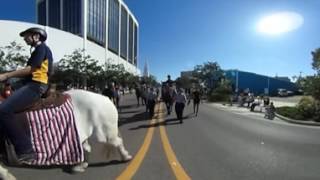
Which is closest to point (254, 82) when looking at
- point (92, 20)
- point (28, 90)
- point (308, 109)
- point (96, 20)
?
point (96, 20)

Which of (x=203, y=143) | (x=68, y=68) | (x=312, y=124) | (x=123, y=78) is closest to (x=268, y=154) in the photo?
(x=203, y=143)

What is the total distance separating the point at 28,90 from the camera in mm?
5879

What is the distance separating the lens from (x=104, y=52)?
103m

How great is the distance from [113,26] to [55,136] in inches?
4821

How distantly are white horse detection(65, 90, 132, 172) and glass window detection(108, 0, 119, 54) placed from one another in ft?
363

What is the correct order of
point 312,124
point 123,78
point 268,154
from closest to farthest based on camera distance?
point 268,154 → point 312,124 → point 123,78

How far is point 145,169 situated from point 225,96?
52235 mm

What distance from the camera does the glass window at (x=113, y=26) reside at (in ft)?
397

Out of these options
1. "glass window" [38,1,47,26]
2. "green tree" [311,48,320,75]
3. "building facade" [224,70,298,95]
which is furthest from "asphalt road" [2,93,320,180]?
"glass window" [38,1,47,26]

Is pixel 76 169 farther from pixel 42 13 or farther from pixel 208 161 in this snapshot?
pixel 42 13

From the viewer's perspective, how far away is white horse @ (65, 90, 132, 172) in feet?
21.9

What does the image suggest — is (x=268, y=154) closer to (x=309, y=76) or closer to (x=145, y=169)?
(x=145, y=169)

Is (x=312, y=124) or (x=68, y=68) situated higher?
(x=68, y=68)

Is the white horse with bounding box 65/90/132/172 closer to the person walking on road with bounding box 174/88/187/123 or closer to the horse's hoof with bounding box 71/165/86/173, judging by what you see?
the horse's hoof with bounding box 71/165/86/173
